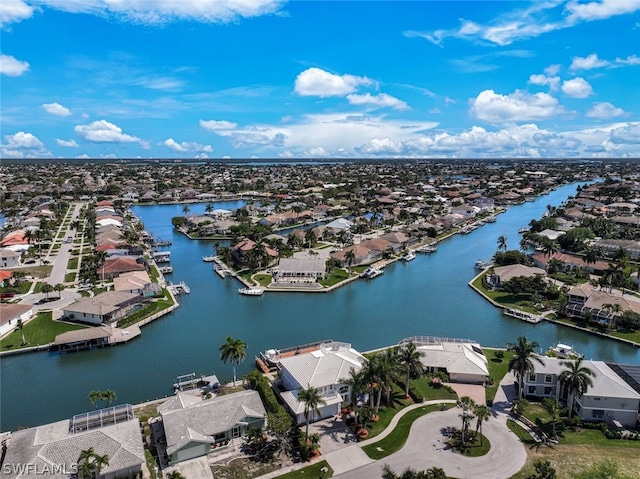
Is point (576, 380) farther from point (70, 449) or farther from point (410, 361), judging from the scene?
point (70, 449)

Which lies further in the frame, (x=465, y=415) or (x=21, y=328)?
(x=21, y=328)

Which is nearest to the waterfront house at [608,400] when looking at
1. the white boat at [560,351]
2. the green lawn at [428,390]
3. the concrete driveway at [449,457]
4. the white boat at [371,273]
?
the concrete driveway at [449,457]

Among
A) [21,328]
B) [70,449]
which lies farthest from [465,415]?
[21,328]

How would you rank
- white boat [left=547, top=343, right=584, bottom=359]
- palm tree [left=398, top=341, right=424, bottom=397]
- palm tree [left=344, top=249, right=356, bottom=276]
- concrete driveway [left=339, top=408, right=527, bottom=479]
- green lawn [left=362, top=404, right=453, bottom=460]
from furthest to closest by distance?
palm tree [left=344, top=249, right=356, bottom=276] → white boat [left=547, top=343, right=584, bottom=359] → palm tree [left=398, top=341, right=424, bottom=397] → green lawn [left=362, top=404, right=453, bottom=460] → concrete driveway [left=339, top=408, right=527, bottom=479]

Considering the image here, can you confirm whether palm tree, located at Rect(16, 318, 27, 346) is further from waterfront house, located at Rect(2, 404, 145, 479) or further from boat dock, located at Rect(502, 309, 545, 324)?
boat dock, located at Rect(502, 309, 545, 324)

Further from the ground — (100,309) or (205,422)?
(100,309)

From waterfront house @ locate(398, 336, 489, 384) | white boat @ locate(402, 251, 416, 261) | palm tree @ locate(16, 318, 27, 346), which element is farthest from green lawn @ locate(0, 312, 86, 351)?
white boat @ locate(402, 251, 416, 261)

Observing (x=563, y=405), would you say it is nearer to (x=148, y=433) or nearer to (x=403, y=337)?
(x=403, y=337)
